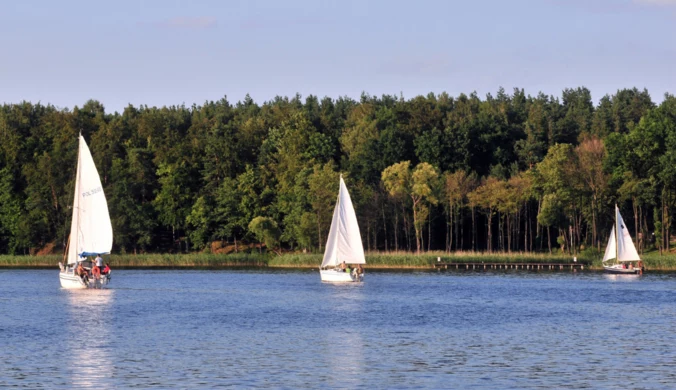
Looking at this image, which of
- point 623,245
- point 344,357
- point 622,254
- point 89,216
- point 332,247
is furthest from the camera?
point 623,245

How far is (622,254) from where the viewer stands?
105 metres

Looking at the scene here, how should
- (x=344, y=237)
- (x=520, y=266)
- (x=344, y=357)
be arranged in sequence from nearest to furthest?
1. (x=344, y=357)
2. (x=344, y=237)
3. (x=520, y=266)

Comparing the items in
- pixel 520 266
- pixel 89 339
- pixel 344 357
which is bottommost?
pixel 344 357

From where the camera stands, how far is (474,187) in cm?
13550

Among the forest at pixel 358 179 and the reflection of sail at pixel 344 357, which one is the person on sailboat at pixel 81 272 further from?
the forest at pixel 358 179

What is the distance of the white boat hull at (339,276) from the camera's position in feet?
280

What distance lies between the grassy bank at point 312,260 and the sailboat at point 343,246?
78.6 feet

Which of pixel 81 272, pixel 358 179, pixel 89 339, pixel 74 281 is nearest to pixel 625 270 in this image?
pixel 358 179

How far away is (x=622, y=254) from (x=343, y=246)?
108 feet

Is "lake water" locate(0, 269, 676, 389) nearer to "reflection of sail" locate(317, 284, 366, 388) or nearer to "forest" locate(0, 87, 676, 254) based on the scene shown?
"reflection of sail" locate(317, 284, 366, 388)

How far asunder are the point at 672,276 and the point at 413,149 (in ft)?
193

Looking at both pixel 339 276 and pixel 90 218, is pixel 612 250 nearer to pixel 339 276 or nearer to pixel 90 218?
pixel 339 276

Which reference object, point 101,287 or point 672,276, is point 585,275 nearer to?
point 672,276

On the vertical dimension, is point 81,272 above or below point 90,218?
below
